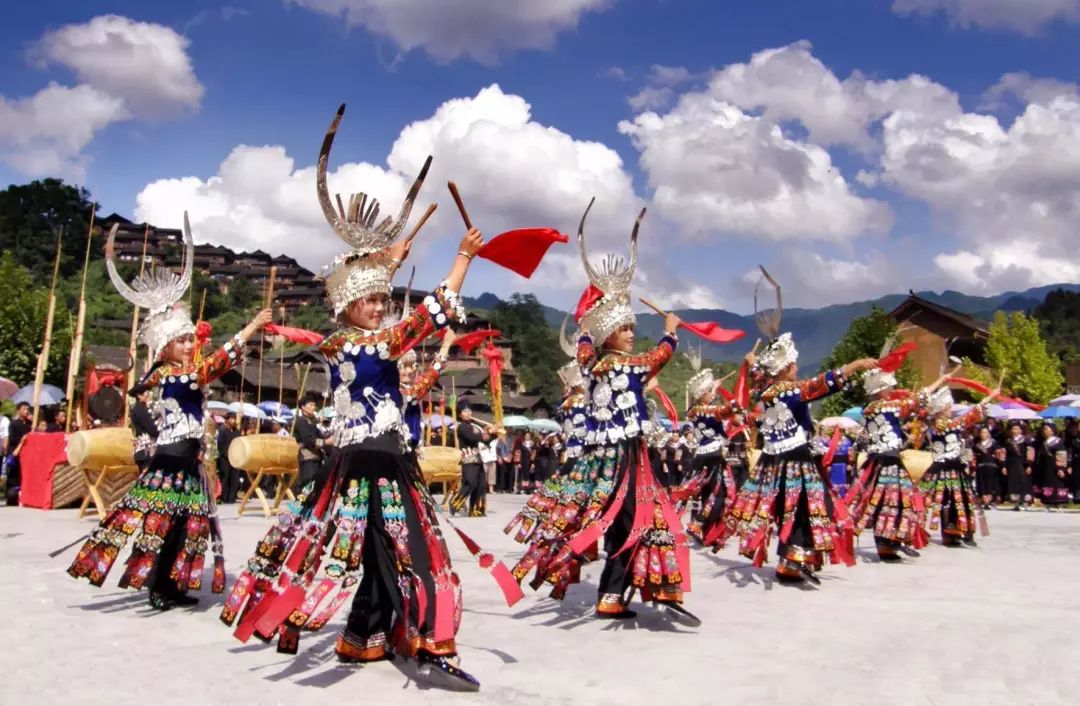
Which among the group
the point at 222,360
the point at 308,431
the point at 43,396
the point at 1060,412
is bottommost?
the point at 308,431

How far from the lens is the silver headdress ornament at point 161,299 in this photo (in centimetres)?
658

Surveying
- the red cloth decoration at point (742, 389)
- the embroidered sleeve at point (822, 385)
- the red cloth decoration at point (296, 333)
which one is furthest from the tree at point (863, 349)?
the red cloth decoration at point (296, 333)

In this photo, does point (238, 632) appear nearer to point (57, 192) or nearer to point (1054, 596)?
point (1054, 596)

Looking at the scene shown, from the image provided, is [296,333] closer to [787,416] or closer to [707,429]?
[787,416]

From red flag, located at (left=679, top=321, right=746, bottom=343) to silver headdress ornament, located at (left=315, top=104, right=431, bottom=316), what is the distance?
8.69ft

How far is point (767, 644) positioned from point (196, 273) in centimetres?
8202

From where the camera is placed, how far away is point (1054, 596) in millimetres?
7660

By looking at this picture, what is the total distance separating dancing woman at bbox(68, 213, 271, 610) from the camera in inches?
247

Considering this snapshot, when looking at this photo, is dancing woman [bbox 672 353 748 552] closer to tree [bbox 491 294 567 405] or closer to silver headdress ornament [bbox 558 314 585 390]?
silver headdress ornament [bbox 558 314 585 390]

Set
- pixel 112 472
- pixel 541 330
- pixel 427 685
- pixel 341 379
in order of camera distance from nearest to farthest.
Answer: pixel 427 685, pixel 341 379, pixel 112 472, pixel 541 330

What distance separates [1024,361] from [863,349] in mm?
8433

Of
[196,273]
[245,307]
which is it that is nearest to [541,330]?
[245,307]

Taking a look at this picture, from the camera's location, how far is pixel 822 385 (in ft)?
25.6

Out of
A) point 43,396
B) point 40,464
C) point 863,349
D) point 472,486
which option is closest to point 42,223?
point 43,396
